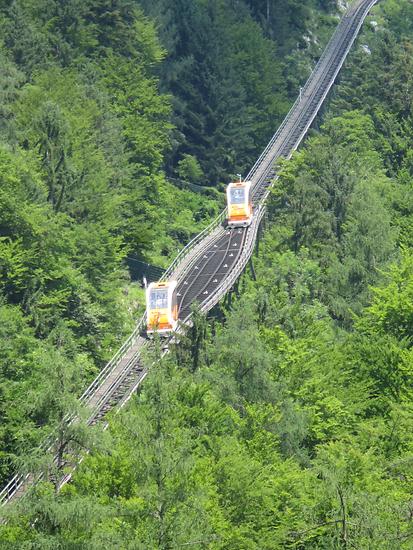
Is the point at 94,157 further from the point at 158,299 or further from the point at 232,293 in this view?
the point at 158,299

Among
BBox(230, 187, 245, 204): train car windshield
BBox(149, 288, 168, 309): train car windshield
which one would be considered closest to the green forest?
BBox(230, 187, 245, 204): train car windshield

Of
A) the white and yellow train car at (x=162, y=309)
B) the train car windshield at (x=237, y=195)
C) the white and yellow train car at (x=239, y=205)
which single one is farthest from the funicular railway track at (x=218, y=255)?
the train car windshield at (x=237, y=195)

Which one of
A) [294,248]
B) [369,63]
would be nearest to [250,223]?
[294,248]

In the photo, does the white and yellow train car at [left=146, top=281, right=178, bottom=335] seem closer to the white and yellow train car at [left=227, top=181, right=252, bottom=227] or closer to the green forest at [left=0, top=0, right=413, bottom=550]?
the green forest at [left=0, top=0, right=413, bottom=550]

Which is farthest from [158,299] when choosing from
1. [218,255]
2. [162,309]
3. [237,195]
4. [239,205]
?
[237,195]

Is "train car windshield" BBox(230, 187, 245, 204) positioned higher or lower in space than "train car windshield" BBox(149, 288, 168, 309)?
lower
